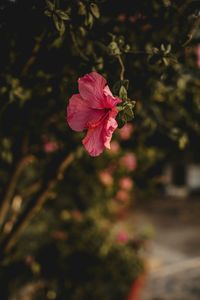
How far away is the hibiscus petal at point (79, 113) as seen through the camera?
1.06 metres

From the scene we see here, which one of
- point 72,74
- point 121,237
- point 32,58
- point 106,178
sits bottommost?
point 121,237

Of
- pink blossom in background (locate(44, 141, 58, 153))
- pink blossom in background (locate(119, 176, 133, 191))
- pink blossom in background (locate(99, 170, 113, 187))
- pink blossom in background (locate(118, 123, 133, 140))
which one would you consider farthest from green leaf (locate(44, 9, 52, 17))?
pink blossom in background (locate(119, 176, 133, 191))

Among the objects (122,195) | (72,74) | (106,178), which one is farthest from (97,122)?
(122,195)

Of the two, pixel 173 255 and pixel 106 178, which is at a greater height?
pixel 106 178

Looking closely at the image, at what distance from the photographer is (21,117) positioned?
214 centimetres

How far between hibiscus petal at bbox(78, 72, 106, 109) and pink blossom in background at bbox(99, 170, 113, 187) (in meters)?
4.79

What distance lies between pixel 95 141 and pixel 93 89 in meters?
0.13

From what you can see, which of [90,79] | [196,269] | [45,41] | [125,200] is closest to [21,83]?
[45,41]

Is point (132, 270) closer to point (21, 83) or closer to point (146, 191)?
point (146, 191)

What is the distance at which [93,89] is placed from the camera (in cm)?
102

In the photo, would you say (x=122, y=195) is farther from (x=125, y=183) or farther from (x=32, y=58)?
(x=32, y=58)

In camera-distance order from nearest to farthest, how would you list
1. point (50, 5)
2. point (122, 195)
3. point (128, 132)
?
point (50, 5), point (128, 132), point (122, 195)

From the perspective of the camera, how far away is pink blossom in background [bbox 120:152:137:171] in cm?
595

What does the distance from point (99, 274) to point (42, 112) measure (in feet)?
10.3
